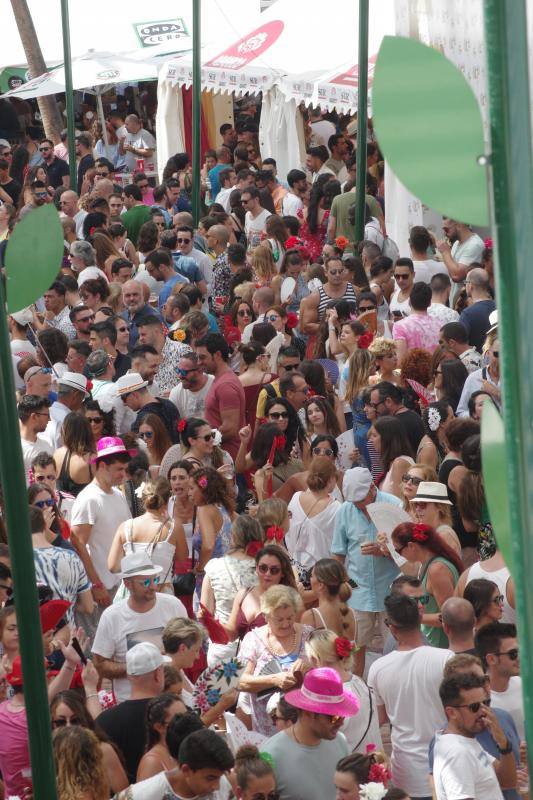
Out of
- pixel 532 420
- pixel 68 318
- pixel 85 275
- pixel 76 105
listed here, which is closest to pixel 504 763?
pixel 532 420

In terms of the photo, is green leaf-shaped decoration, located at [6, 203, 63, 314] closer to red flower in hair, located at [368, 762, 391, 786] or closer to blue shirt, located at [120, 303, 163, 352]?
red flower in hair, located at [368, 762, 391, 786]

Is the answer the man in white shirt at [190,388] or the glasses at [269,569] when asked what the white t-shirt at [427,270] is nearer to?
the man in white shirt at [190,388]

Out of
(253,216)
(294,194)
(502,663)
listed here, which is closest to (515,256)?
(502,663)

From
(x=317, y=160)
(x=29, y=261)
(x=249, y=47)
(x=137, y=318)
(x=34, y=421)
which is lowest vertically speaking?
(x=317, y=160)

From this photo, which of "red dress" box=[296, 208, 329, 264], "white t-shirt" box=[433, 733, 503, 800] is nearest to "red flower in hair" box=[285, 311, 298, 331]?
"red dress" box=[296, 208, 329, 264]

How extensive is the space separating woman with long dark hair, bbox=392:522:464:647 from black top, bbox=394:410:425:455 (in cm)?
156

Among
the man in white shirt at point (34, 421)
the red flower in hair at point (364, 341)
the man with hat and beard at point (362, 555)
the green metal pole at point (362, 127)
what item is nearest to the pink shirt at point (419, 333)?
the red flower in hair at point (364, 341)

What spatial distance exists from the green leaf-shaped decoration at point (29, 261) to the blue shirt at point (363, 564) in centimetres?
295

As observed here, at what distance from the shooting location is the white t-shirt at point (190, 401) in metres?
8.84

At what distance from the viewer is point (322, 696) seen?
16.5 ft

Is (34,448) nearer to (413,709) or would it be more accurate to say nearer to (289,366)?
(289,366)

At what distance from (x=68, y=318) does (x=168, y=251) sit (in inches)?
54.1

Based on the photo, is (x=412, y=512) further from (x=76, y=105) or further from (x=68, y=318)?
(x=76, y=105)

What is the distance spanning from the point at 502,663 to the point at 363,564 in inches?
67.2
